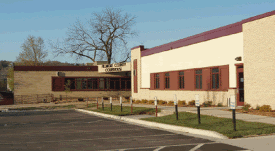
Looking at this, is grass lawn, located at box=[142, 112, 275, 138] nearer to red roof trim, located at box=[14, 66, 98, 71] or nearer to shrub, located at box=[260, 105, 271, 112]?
shrub, located at box=[260, 105, 271, 112]

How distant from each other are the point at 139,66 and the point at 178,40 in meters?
8.50

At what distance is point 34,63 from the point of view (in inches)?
3031

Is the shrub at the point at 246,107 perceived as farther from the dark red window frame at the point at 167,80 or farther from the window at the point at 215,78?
the dark red window frame at the point at 167,80

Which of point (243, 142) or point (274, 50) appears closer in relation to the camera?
point (243, 142)

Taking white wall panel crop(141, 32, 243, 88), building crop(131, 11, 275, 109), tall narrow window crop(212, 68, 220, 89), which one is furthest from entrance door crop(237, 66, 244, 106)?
tall narrow window crop(212, 68, 220, 89)

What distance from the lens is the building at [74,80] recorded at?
4200 cm

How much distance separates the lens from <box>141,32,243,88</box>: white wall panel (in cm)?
2186

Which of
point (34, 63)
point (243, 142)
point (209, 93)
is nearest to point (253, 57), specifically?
point (209, 93)

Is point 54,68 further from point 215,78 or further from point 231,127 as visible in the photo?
point 231,127

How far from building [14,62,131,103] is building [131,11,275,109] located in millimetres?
8977

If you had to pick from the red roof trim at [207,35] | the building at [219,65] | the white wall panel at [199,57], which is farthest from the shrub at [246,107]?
the red roof trim at [207,35]

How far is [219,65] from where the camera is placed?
23.5 m

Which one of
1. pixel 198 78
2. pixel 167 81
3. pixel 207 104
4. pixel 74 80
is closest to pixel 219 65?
pixel 207 104

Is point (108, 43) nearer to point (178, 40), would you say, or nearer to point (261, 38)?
point (178, 40)
